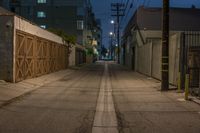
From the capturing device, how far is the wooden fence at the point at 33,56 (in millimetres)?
20469

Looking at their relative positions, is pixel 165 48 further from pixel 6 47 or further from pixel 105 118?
pixel 105 118

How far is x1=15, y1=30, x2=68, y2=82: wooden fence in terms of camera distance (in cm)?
2047

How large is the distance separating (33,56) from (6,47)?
4.74m

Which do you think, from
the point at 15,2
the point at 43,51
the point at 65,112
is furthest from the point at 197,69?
the point at 15,2

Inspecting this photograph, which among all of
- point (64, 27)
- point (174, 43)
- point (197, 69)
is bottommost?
point (197, 69)

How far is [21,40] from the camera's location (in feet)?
68.9

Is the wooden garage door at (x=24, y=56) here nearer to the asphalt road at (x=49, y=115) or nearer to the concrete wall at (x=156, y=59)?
the asphalt road at (x=49, y=115)

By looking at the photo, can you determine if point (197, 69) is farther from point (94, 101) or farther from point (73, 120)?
point (73, 120)

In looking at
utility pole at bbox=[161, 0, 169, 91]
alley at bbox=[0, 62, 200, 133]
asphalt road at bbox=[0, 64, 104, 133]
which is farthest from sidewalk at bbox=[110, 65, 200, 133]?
utility pole at bbox=[161, 0, 169, 91]

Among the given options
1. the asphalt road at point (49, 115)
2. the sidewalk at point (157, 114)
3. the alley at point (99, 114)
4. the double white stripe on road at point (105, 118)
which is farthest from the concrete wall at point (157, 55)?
the double white stripe on road at point (105, 118)

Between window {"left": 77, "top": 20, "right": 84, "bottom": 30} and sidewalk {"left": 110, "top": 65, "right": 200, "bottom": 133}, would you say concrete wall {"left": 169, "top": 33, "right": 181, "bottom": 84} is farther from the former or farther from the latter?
window {"left": 77, "top": 20, "right": 84, "bottom": 30}

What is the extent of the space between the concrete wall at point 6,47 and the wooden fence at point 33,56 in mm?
506

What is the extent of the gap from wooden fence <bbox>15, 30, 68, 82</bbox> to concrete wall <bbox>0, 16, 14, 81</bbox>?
1.66 feet

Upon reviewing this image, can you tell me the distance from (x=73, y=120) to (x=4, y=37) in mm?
11012
